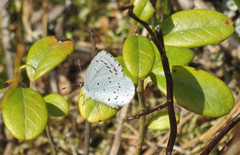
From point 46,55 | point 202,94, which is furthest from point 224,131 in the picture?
point 46,55

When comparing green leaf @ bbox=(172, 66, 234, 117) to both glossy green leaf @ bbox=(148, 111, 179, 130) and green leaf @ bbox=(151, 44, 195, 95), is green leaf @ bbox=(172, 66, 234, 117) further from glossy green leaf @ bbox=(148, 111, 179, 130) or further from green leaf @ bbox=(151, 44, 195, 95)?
glossy green leaf @ bbox=(148, 111, 179, 130)

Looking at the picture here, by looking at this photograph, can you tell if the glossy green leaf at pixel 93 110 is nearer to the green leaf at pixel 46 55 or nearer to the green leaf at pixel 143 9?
the green leaf at pixel 46 55

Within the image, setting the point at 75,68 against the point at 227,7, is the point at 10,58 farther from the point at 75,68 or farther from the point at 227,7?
the point at 227,7

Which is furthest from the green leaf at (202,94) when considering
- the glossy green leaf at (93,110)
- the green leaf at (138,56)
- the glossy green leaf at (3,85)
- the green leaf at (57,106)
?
the glossy green leaf at (3,85)

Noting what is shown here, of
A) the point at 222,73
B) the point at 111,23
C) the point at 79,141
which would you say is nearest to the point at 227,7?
the point at 222,73

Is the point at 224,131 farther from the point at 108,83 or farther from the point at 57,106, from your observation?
the point at 57,106

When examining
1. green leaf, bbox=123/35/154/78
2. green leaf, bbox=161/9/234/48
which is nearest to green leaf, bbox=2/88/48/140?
green leaf, bbox=123/35/154/78

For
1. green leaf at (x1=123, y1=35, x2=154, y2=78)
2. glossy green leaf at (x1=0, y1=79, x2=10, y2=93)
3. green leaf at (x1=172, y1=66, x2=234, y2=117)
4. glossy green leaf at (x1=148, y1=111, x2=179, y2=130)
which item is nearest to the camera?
green leaf at (x1=123, y1=35, x2=154, y2=78)
